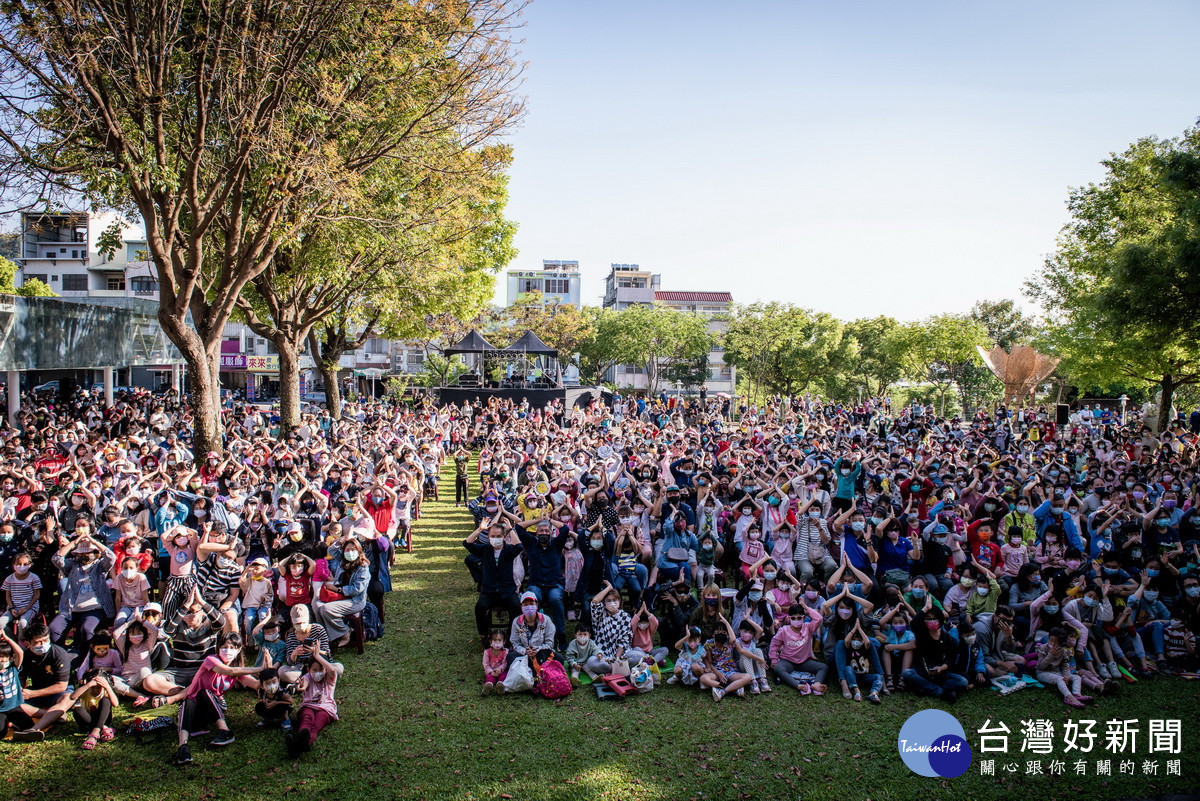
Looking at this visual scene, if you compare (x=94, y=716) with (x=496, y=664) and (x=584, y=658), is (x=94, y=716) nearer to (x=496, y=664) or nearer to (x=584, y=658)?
(x=496, y=664)

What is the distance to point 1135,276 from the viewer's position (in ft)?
44.6

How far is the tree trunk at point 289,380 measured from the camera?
20141 mm

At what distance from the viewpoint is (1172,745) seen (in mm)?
6109

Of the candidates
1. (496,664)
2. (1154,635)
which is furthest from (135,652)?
(1154,635)

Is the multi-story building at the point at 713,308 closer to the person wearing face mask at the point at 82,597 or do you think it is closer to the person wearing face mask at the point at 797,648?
the person wearing face mask at the point at 797,648

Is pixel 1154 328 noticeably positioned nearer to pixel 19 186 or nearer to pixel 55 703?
pixel 55 703

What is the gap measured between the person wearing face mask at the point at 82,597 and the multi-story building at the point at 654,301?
52833 millimetres

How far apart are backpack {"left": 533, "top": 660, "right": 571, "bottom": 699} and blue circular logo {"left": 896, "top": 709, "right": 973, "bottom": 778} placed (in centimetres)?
298

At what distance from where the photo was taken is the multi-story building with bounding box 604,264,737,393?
63.5 m

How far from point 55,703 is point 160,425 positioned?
12.6 m

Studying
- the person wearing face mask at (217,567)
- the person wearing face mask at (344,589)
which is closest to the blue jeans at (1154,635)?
the person wearing face mask at (344,589)

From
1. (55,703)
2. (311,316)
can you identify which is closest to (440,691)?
(55,703)

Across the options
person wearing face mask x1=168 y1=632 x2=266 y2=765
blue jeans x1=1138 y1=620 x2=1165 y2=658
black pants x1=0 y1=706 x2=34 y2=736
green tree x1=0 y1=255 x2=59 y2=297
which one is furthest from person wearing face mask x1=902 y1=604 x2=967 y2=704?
green tree x1=0 y1=255 x2=59 y2=297

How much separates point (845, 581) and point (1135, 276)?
1041 cm
